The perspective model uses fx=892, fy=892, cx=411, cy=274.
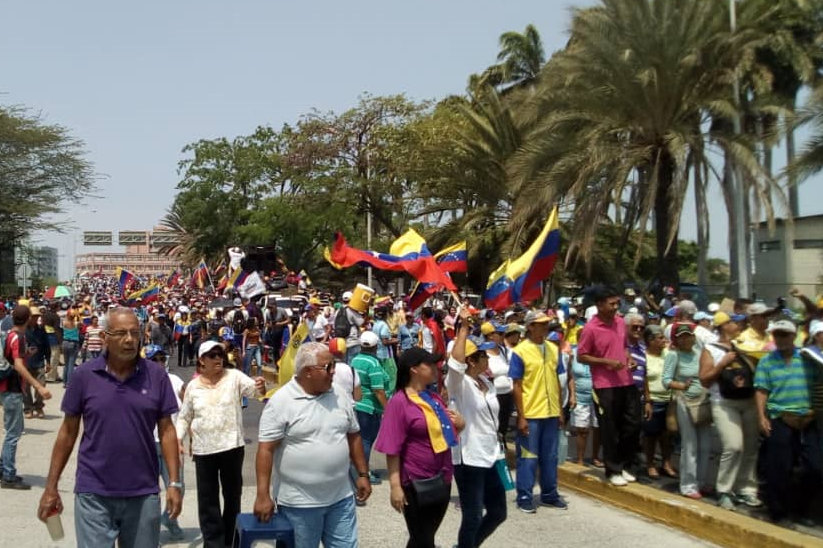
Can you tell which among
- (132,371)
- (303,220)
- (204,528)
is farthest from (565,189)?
(303,220)

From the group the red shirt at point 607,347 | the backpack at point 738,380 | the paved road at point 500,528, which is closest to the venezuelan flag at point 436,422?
the paved road at point 500,528

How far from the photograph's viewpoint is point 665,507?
7.27 meters

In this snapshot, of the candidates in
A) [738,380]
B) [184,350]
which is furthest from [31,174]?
[738,380]

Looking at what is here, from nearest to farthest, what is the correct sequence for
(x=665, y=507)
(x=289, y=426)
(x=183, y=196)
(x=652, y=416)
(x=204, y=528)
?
1. (x=289, y=426)
2. (x=204, y=528)
3. (x=665, y=507)
4. (x=652, y=416)
5. (x=183, y=196)

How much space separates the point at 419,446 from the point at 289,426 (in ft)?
2.67

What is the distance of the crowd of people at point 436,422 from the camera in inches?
173

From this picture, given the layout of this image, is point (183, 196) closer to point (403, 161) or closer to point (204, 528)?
point (403, 161)

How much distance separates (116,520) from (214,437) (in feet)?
5.79

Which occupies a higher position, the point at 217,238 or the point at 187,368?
the point at 217,238

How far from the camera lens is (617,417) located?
779 cm

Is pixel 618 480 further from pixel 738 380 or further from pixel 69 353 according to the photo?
pixel 69 353

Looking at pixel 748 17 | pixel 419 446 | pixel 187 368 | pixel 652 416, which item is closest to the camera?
pixel 419 446

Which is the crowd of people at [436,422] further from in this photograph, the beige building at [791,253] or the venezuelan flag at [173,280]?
the venezuelan flag at [173,280]

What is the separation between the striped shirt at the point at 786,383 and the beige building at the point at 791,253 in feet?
65.6
